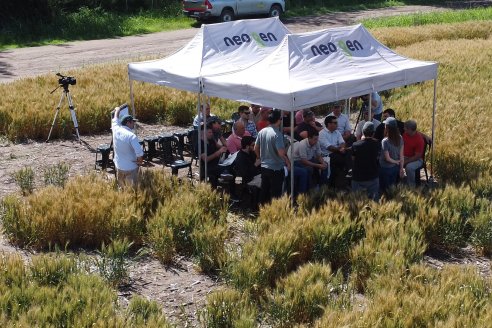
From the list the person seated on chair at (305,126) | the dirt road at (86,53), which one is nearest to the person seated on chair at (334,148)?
the person seated on chair at (305,126)

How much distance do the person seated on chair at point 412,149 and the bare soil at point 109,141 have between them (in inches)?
93.1

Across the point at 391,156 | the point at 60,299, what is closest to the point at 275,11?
the point at 391,156

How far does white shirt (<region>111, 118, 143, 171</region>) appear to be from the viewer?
36.6 ft

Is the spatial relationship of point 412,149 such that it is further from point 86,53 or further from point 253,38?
point 86,53

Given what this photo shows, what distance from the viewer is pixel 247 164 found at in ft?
38.9

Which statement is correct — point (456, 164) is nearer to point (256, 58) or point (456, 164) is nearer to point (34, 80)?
point (256, 58)

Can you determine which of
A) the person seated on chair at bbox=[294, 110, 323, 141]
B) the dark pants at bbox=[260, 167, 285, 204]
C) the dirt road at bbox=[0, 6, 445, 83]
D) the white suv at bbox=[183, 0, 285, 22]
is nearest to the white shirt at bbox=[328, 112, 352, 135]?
the person seated on chair at bbox=[294, 110, 323, 141]

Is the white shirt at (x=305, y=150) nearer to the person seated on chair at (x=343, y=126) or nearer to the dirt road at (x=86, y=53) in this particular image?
the person seated on chair at (x=343, y=126)

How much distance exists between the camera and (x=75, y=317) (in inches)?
290

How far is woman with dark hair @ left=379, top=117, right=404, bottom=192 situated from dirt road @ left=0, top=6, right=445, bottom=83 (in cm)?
1307

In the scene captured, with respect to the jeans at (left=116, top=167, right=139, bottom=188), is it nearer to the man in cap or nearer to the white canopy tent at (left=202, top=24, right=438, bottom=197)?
the man in cap

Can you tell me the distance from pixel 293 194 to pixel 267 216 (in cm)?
147

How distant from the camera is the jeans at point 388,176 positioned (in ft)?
39.0

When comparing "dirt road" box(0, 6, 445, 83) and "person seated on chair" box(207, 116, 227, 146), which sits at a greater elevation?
"person seated on chair" box(207, 116, 227, 146)
